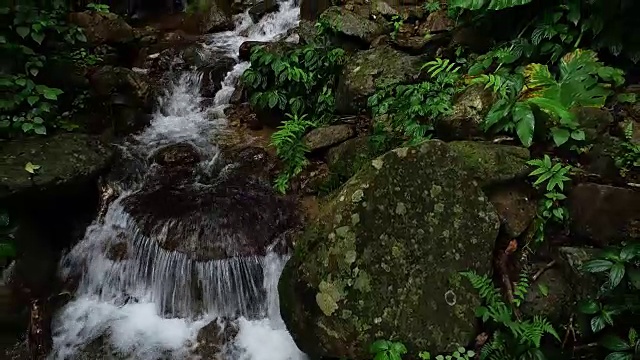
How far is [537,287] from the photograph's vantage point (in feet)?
11.5

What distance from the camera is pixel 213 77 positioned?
27.1 ft

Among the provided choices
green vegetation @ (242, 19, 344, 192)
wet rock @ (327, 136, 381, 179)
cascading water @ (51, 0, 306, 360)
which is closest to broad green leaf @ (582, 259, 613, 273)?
wet rock @ (327, 136, 381, 179)

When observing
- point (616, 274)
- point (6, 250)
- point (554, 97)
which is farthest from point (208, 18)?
point (616, 274)

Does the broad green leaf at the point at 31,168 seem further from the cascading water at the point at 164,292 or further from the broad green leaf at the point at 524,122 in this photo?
the broad green leaf at the point at 524,122

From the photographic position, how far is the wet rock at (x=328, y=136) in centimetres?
578

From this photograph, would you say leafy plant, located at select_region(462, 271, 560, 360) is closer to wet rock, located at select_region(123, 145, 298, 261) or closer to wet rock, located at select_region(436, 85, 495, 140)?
wet rock, located at select_region(436, 85, 495, 140)

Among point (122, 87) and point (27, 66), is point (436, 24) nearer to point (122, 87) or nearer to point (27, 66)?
point (122, 87)

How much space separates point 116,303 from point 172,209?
1.16 metres

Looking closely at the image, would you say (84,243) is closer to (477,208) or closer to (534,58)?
(477,208)

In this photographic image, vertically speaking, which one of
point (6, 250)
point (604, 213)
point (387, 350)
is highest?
point (604, 213)

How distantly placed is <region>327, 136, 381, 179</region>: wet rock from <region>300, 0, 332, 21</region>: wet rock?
13.5 feet

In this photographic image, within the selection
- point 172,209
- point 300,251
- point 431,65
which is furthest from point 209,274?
point 431,65

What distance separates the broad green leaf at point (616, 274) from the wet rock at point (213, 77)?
21.9ft

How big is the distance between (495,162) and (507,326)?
136cm
